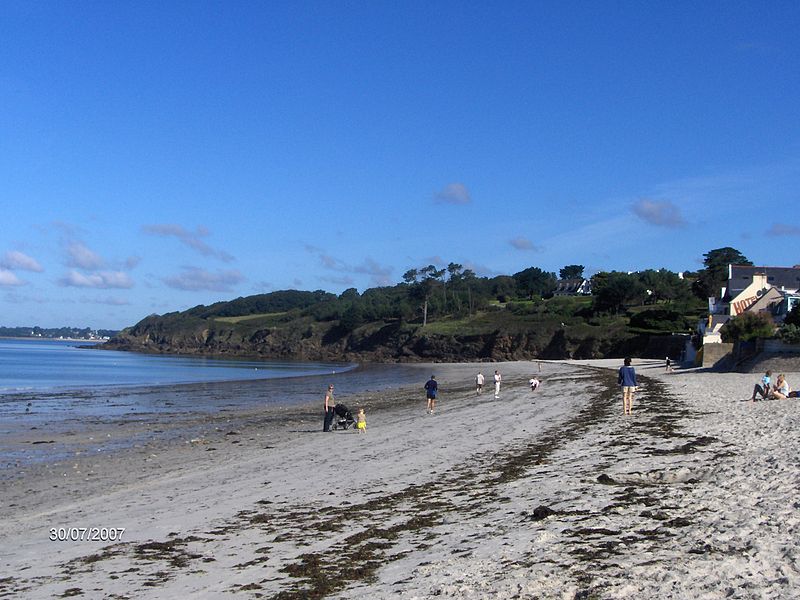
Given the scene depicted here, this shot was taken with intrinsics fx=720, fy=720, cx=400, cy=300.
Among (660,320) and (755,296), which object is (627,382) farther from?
(660,320)

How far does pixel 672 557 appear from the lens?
6531 millimetres

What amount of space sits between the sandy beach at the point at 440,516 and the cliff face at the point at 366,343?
81.5m

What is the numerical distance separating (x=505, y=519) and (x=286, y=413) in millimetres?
23576

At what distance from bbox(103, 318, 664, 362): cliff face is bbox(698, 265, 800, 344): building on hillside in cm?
1300

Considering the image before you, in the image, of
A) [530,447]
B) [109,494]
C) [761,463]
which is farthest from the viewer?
[530,447]

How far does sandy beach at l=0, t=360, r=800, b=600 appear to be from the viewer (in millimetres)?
6582

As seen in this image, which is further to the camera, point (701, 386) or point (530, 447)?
point (701, 386)

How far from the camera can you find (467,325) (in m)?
130

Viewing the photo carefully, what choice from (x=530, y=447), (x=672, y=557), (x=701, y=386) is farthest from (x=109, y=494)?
(x=701, y=386)

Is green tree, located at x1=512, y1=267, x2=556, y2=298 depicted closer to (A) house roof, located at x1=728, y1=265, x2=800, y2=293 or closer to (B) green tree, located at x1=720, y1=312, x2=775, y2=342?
(A) house roof, located at x1=728, y1=265, x2=800, y2=293

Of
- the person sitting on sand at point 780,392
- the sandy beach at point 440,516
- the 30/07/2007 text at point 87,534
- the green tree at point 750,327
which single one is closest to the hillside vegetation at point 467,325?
the green tree at point 750,327

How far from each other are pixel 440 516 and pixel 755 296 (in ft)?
250

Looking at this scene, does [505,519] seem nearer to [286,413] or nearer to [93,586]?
[93,586]

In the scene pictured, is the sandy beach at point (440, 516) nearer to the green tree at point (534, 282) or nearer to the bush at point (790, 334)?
the bush at point (790, 334)
